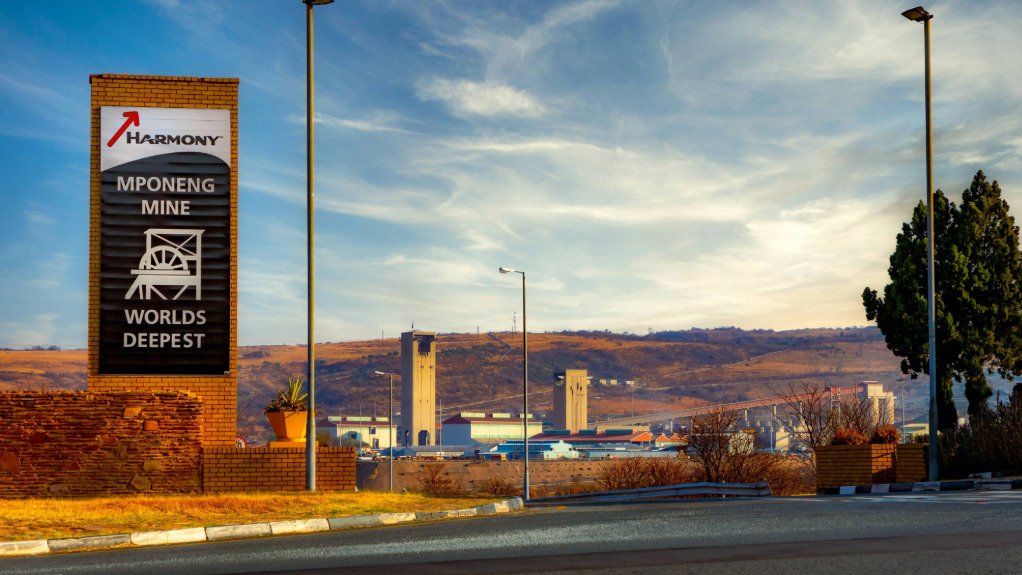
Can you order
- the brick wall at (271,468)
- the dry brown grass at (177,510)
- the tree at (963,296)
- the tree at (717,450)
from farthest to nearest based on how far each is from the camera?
the tree at (717,450) < the tree at (963,296) < the brick wall at (271,468) < the dry brown grass at (177,510)

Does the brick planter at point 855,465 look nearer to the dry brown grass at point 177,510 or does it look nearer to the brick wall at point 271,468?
the dry brown grass at point 177,510

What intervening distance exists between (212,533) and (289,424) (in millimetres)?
7825

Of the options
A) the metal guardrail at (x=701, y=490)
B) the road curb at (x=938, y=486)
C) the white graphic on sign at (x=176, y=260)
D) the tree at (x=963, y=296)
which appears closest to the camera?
the road curb at (x=938, y=486)

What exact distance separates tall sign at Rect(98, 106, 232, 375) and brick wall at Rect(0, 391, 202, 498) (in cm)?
177

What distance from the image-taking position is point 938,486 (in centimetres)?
2341

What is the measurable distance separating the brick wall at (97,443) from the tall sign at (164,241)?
5.80ft

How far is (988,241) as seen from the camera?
3403cm

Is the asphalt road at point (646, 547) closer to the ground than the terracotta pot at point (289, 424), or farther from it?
closer to the ground

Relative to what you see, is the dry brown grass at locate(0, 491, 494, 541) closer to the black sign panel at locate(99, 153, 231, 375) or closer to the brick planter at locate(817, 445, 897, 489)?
the black sign panel at locate(99, 153, 231, 375)

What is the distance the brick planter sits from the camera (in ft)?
89.7

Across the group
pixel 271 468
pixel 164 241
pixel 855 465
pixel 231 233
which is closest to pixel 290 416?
pixel 271 468

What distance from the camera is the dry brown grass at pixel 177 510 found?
51.8 ft

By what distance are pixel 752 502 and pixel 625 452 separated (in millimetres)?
168320

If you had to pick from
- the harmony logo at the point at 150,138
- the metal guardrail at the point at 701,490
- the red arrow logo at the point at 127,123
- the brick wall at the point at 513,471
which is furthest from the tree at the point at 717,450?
the brick wall at the point at 513,471
